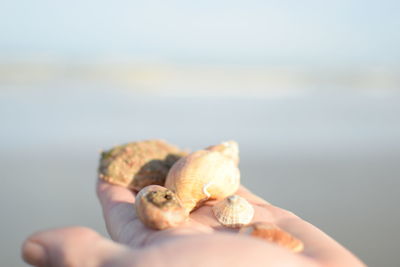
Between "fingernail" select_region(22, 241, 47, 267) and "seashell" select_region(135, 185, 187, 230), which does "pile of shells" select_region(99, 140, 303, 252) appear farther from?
"fingernail" select_region(22, 241, 47, 267)

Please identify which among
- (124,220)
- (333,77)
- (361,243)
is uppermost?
(333,77)

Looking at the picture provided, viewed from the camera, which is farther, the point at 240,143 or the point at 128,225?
the point at 240,143

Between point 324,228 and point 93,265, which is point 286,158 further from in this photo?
point 93,265

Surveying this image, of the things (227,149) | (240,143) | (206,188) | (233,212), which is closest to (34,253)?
(233,212)

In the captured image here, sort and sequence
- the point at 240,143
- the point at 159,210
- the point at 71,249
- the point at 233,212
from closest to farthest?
the point at 71,249, the point at 159,210, the point at 233,212, the point at 240,143

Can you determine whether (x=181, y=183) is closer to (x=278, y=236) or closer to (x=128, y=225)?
(x=128, y=225)

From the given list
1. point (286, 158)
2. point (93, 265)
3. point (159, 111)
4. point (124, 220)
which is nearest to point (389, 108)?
point (286, 158)

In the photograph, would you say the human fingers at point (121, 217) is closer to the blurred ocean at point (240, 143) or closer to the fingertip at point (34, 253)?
the fingertip at point (34, 253)
